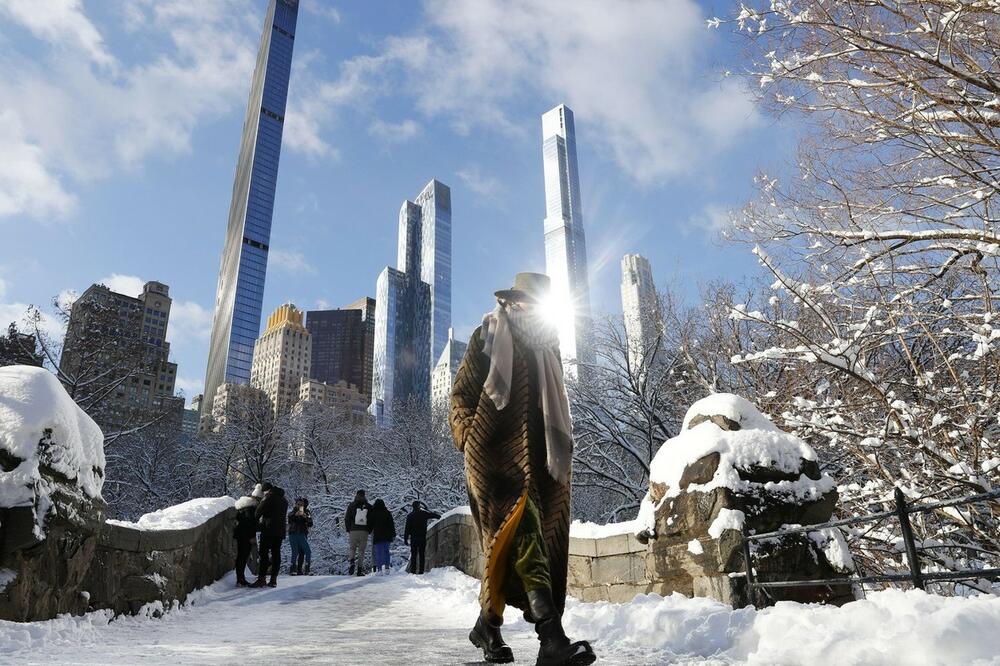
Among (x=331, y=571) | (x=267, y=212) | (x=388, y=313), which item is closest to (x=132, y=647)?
(x=331, y=571)

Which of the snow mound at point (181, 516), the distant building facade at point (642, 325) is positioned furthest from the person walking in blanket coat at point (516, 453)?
the distant building facade at point (642, 325)

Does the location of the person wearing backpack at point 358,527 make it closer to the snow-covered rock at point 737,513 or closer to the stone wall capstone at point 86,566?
the stone wall capstone at point 86,566

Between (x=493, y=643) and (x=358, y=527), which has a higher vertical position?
(x=358, y=527)

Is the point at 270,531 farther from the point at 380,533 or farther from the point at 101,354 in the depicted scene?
the point at 101,354

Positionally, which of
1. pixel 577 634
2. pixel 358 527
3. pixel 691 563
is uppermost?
pixel 358 527

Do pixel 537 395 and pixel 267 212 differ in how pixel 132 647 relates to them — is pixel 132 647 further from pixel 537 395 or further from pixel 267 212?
pixel 267 212

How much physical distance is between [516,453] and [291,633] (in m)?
2.86

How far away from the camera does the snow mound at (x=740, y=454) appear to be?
492cm

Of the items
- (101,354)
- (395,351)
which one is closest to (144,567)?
(101,354)

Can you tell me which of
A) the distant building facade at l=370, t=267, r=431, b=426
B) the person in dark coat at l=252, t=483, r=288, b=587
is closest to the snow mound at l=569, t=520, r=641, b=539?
the person in dark coat at l=252, t=483, r=288, b=587

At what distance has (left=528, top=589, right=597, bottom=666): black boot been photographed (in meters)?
2.78

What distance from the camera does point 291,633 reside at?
5.12 m

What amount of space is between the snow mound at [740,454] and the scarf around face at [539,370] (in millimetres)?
1793

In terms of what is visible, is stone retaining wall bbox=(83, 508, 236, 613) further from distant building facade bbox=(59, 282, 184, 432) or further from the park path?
distant building facade bbox=(59, 282, 184, 432)
